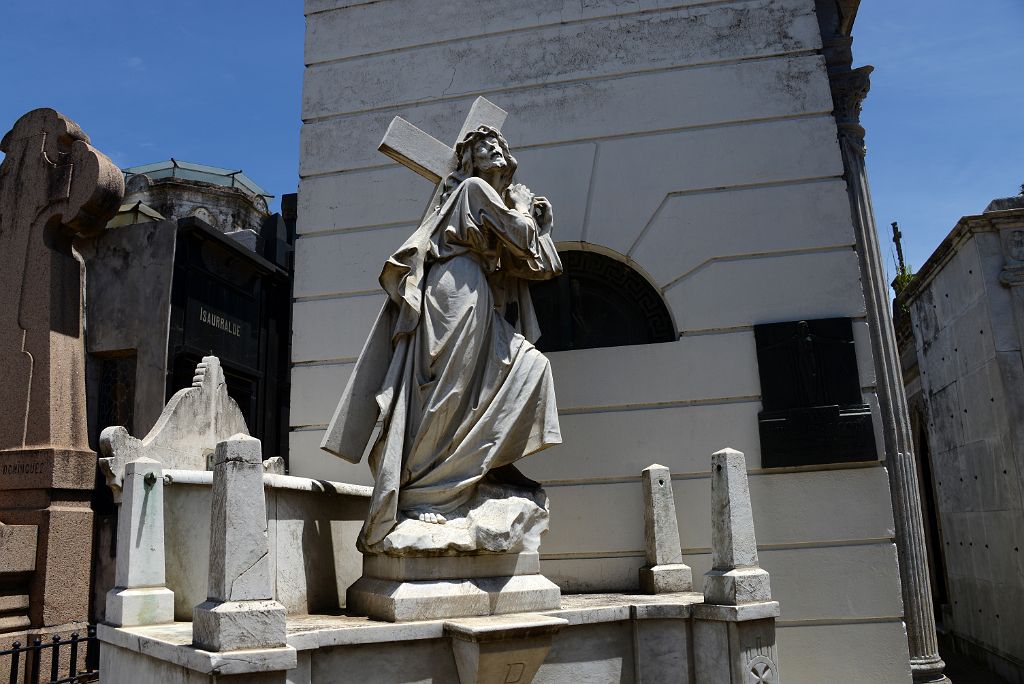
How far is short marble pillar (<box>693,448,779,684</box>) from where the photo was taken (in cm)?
420

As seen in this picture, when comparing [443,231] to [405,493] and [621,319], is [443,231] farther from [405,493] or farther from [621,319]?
[621,319]

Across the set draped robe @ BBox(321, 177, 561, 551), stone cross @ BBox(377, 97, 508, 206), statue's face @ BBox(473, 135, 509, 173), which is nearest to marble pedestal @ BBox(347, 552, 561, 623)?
draped robe @ BBox(321, 177, 561, 551)

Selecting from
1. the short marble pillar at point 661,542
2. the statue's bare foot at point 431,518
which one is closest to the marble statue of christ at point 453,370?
the statue's bare foot at point 431,518

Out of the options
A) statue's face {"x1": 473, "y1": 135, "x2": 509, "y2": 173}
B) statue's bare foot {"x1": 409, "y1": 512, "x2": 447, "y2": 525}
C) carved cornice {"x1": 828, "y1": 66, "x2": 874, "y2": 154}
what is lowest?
statue's bare foot {"x1": 409, "y1": 512, "x2": 447, "y2": 525}

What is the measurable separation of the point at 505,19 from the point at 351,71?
5.60 feet

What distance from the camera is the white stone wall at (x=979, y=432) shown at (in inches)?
389

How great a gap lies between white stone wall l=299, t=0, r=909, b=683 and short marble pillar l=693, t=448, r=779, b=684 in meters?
1.84

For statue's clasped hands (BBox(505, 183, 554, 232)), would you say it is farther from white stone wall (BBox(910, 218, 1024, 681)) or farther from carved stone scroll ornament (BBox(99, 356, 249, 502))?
white stone wall (BBox(910, 218, 1024, 681))

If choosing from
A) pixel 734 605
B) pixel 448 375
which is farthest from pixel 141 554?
pixel 734 605

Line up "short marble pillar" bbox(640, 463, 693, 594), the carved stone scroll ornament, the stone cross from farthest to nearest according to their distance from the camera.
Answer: the stone cross
"short marble pillar" bbox(640, 463, 693, 594)
the carved stone scroll ornament

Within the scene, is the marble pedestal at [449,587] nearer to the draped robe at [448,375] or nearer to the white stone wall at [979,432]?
the draped robe at [448,375]

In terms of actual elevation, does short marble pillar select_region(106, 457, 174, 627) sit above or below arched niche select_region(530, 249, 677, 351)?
below

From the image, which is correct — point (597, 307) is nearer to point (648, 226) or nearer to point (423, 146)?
point (648, 226)

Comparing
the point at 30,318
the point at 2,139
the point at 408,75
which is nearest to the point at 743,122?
the point at 408,75
